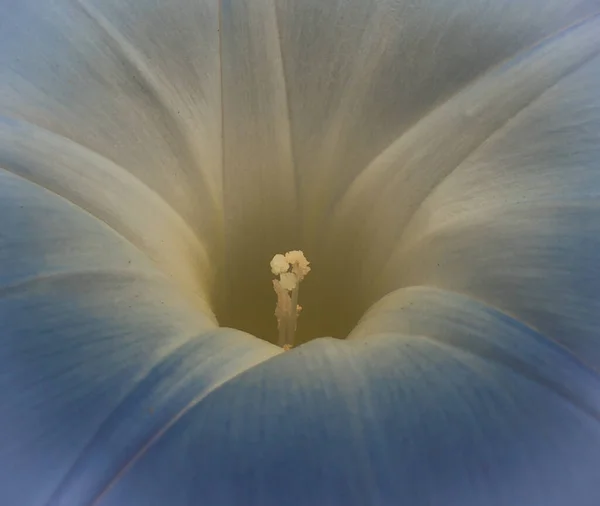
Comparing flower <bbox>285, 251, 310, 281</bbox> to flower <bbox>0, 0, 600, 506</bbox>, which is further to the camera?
flower <bbox>285, 251, 310, 281</bbox>

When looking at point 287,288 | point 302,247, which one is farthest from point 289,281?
point 302,247

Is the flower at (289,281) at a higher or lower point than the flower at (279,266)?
lower

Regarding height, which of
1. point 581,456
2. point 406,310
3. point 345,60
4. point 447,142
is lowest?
point 581,456

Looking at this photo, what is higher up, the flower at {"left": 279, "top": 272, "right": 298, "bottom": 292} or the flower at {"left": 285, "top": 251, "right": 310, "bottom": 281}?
the flower at {"left": 285, "top": 251, "right": 310, "bottom": 281}

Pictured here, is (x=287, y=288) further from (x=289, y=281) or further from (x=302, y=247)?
(x=302, y=247)

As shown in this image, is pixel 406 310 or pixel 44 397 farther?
pixel 406 310

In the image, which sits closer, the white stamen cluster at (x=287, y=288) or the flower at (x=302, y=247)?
the flower at (x=302, y=247)

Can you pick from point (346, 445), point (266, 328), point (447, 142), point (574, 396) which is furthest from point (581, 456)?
point (266, 328)

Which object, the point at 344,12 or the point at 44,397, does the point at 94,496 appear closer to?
the point at 44,397
